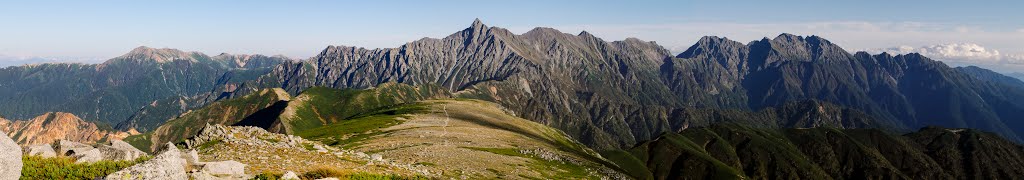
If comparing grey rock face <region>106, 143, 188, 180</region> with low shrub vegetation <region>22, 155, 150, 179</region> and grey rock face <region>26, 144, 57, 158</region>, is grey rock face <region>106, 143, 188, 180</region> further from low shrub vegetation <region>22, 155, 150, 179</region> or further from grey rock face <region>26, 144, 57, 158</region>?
grey rock face <region>26, 144, 57, 158</region>

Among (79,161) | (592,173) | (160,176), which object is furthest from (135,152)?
(592,173)

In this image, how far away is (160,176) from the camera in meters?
Result: 19.2

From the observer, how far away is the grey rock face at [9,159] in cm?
1957

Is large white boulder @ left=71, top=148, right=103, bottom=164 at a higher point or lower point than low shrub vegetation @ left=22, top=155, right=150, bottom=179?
lower

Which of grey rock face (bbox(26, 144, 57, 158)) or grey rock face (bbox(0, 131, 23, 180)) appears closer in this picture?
grey rock face (bbox(0, 131, 23, 180))

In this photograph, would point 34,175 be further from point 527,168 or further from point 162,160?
point 527,168

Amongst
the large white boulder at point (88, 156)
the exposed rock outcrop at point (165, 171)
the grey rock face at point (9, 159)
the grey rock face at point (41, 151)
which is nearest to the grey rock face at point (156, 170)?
the exposed rock outcrop at point (165, 171)

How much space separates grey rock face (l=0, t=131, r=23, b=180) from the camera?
1957 cm

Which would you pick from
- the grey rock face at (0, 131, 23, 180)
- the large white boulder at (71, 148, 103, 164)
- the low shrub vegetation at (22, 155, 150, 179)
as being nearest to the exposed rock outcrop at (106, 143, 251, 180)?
the low shrub vegetation at (22, 155, 150, 179)

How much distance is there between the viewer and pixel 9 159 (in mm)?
19797

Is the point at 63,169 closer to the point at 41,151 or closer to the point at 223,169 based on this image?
the point at 223,169

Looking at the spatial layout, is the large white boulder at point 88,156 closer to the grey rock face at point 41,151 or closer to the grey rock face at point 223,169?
the grey rock face at point 41,151

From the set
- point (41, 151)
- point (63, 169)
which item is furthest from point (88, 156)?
point (63, 169)

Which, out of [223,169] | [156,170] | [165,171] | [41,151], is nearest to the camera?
[156,170]
